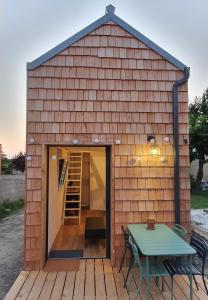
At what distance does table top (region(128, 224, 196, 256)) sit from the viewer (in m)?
3.09

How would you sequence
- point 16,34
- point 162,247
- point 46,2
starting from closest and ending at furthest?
point 162,247
point 46,2
point 16,34

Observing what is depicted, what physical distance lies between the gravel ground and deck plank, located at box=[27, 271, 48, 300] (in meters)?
0.41

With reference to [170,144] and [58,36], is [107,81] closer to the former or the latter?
[170,144]

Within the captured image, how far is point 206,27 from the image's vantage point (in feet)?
29.9

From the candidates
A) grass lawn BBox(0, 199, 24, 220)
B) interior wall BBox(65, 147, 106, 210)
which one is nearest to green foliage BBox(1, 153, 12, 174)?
grass lawn BBox(0, 199, 24, 220)

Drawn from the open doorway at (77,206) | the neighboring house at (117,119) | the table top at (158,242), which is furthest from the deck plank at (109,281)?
the table top at (158,242)

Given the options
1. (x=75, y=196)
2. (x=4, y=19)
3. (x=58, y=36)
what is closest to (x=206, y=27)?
(x=58, y=36)

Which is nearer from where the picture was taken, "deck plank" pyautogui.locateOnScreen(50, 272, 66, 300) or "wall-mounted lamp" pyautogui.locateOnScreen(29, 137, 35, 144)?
"deck plank" pyautogui.locateOnScreen(50, 272, 66, 300)

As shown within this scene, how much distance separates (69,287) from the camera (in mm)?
3639

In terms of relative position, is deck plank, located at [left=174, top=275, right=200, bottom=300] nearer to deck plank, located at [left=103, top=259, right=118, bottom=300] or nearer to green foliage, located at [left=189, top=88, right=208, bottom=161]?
deck plank, located at [left=103, top=259, right=118, bottom=300]

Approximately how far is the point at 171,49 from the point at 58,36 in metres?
4.11

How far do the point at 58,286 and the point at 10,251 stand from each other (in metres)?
2.33

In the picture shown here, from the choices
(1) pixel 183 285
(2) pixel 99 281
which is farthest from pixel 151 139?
(2) pixel 99 281

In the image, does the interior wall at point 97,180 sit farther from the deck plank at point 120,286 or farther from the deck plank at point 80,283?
the deck plank at point 120,286
